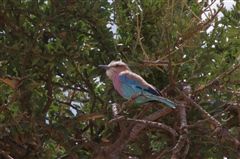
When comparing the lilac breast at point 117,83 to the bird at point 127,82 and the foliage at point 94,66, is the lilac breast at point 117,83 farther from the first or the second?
the foliage at point 94,66

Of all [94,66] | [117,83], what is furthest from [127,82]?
[94,66]

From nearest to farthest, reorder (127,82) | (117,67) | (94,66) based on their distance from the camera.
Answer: (127,82), (117,67), (94,66)

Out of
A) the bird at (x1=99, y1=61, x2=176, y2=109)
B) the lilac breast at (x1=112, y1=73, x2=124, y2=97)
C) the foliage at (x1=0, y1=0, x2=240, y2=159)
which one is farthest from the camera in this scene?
the foliage at (x1=0, y1=0, x2=240, y2=159)

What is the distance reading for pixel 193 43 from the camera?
3.88 meters

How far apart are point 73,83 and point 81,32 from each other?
524 millimetres

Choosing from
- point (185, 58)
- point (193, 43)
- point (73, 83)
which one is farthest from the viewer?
point (73, 83)

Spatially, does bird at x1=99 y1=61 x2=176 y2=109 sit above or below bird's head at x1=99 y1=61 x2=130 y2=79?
below

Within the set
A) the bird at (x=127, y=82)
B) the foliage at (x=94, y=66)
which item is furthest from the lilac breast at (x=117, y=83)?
the foliage at (x=94, y=66)

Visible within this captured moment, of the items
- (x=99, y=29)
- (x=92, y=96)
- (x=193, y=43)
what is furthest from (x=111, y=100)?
(x=193, y=43)

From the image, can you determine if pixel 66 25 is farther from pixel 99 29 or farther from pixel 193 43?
pixel 193 43

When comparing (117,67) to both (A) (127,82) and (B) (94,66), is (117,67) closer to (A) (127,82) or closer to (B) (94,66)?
(A) (127,82)

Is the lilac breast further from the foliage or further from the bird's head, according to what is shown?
the foliage

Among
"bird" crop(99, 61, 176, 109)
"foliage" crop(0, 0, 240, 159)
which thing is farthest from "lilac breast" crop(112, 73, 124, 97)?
"foliage" crop(0, 0, 240, 159)

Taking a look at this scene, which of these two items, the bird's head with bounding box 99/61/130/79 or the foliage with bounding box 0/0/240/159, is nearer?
the bird's head with bounding box 99/61/130/79
